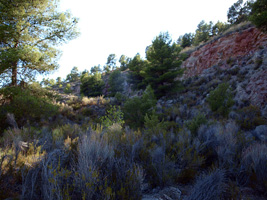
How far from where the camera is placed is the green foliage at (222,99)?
8125 millimetres

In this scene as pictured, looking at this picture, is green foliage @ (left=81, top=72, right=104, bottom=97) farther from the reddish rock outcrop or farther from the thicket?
the thicket

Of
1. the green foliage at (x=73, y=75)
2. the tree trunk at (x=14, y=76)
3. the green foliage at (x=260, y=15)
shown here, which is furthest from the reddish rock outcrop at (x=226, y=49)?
the green foliage at (x=73, y=75)

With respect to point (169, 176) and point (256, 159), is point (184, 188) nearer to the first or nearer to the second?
point (169, 176)

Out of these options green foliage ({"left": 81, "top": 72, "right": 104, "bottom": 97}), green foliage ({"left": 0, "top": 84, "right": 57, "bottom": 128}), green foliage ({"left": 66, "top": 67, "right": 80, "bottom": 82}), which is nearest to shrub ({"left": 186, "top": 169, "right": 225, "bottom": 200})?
green foliage ({"left": 0, "top": 84, "right": 57, "bottom": 128})

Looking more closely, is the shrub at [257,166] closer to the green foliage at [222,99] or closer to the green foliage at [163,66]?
the green foliage at [222,99]

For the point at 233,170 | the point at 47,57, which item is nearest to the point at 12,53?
the point at 47,57

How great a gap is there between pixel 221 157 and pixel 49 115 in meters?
11.2

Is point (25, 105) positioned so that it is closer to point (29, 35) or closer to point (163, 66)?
point (29, 35)

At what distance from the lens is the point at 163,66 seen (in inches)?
703

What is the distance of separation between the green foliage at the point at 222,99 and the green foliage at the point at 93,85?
30.1 metres

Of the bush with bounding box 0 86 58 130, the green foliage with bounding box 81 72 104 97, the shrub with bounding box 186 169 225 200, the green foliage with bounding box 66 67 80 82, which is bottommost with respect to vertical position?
the shrub with bounding box 186 169 225 200

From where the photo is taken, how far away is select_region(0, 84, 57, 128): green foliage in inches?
336

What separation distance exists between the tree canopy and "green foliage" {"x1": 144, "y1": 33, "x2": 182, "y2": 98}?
1027cm

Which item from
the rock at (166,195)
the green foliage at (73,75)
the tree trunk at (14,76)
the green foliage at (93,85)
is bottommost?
the rock at (166,195)
